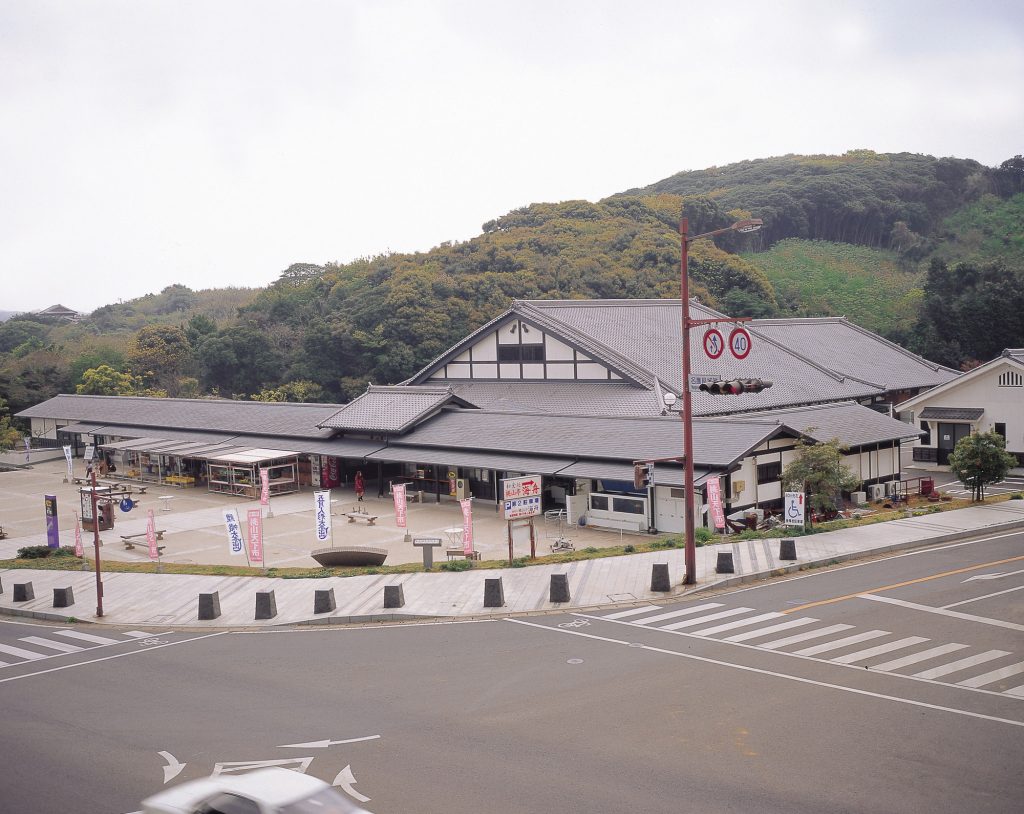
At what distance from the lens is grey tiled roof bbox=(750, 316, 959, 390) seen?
52.3 metres

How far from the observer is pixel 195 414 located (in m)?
53.9

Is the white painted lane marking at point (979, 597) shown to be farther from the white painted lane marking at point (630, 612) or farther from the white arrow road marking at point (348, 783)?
the white arrow road marking at point (348, 783)

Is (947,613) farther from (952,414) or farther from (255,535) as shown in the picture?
(952,414)

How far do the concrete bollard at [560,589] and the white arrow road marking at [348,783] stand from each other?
9.42 metres

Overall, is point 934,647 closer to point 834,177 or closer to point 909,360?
point 909,360

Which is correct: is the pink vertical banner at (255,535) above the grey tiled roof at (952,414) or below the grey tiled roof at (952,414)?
below

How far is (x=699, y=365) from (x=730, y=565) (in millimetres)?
25827

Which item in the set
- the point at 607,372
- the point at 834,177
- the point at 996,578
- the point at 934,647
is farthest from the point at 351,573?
the point at 834,177

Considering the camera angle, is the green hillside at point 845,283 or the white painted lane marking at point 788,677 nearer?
the white painted lane marking at point 788,677

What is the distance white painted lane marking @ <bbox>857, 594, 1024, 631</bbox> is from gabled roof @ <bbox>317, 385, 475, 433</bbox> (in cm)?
2513

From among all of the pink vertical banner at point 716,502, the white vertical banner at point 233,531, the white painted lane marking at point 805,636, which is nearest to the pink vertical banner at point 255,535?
the white vertical banner at point 233,531

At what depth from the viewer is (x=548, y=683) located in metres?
15.3

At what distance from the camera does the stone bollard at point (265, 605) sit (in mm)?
20797

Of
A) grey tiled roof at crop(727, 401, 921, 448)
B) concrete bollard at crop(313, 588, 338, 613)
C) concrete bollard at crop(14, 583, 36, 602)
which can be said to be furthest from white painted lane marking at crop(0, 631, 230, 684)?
grey tiled roof at crop(727, 401, 921, 448)
